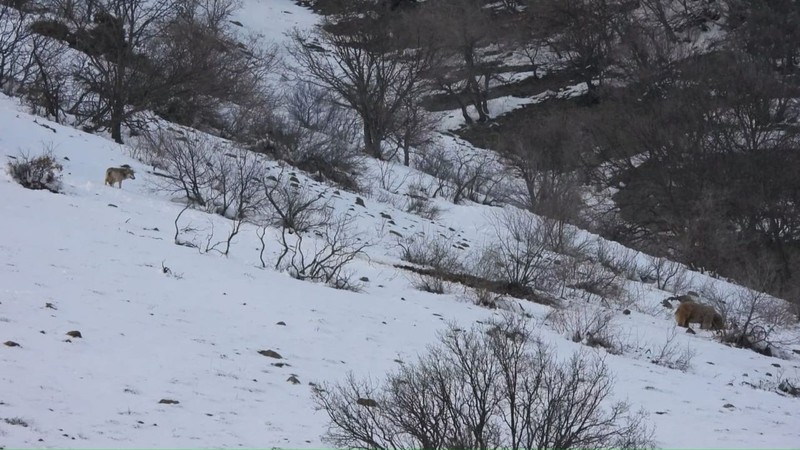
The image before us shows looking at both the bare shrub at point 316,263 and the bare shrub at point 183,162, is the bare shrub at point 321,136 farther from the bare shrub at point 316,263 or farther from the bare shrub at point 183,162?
the bare shrub at point 316,263

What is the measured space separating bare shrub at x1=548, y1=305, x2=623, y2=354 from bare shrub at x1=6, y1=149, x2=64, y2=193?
7867 millimetres

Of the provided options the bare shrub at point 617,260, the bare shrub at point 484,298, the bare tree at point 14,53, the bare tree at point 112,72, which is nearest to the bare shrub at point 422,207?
the bare shrub at point 617,260

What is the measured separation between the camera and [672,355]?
9961 mm

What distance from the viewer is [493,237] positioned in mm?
17250

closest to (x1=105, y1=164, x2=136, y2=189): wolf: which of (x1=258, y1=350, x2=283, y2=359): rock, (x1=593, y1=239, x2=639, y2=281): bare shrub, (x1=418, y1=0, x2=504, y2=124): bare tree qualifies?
(x1=258, y1=350, x2=283, y2=359): rock

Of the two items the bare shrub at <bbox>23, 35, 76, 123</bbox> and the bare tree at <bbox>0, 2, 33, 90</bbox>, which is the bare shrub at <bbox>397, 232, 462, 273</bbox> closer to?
the bare shrub at <bbox>23, 35, 76, 123</bbox>

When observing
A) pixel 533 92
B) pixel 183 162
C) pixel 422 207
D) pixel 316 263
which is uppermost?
pixel 533 92

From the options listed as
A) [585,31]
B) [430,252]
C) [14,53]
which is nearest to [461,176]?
[430,252]

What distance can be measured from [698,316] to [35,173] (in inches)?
418

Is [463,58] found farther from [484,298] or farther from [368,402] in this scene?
[368,402]

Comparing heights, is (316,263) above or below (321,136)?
below

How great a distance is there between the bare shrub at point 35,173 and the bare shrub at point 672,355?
360 inches

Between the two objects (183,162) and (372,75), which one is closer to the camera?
(183,162)

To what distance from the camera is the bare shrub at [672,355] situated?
9531 mm
